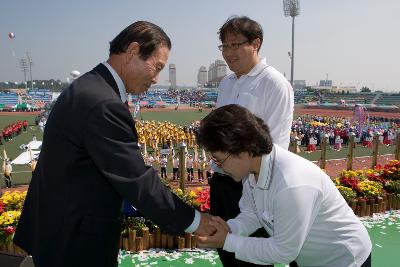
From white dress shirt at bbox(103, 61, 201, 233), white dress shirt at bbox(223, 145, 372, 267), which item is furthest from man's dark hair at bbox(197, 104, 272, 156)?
white dress shirt at bbox(103, 61, 201, 233)

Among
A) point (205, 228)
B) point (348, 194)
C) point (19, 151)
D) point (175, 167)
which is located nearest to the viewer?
point (205, 228)

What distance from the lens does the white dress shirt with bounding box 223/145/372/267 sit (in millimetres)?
1939

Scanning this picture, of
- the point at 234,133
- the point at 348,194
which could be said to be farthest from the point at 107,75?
the point at 348,194

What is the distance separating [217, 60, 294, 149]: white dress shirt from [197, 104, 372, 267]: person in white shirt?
2.55 ft

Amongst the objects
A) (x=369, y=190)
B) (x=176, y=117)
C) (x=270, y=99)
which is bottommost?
(x=176, y=117)

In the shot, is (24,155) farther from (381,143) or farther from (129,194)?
(381,143)

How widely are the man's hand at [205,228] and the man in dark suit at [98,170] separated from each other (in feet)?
0.16

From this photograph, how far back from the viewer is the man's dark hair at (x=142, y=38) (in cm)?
211

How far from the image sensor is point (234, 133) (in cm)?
196

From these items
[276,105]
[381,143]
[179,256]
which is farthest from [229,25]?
[381,143]

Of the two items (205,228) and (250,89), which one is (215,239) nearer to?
(205,228)

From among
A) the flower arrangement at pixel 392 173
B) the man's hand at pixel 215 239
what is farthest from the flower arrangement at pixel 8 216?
the flower arrangement at pixel 392 173

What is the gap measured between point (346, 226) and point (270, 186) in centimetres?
54

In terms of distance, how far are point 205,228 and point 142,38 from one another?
4.07ft
